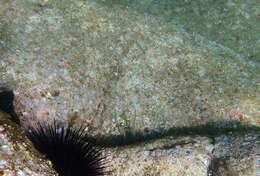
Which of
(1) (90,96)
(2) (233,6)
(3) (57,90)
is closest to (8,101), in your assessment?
(3) (57,90)

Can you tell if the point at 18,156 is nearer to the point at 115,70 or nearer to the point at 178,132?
the point at 178,132

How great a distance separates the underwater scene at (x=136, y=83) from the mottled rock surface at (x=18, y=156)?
124cm

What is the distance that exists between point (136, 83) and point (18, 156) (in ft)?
11.7

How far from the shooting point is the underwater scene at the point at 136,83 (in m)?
6.15

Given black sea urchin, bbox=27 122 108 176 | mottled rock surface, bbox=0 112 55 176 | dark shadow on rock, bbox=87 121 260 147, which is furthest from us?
dark shadow on rock, bbox=87 121 260 147

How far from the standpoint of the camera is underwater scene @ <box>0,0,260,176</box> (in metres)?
6.15

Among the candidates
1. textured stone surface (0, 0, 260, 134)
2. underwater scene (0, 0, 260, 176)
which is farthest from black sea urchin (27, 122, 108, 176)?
textured stone surface (0, 0, 260, 134)

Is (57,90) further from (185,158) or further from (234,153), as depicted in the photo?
(234,153)

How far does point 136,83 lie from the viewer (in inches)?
299

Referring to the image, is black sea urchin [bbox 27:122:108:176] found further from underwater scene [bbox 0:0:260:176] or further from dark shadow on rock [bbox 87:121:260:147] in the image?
dark shadow on rock [bbox 87:121:260:147]

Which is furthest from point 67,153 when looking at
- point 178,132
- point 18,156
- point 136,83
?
point 136,83

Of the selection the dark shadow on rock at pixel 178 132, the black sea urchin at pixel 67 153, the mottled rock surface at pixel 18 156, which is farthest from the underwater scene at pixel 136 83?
the mottled rock surface at pixel 18 156

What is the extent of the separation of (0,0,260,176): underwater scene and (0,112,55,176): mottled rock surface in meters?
1.24

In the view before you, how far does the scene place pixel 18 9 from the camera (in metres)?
→ 7.82
